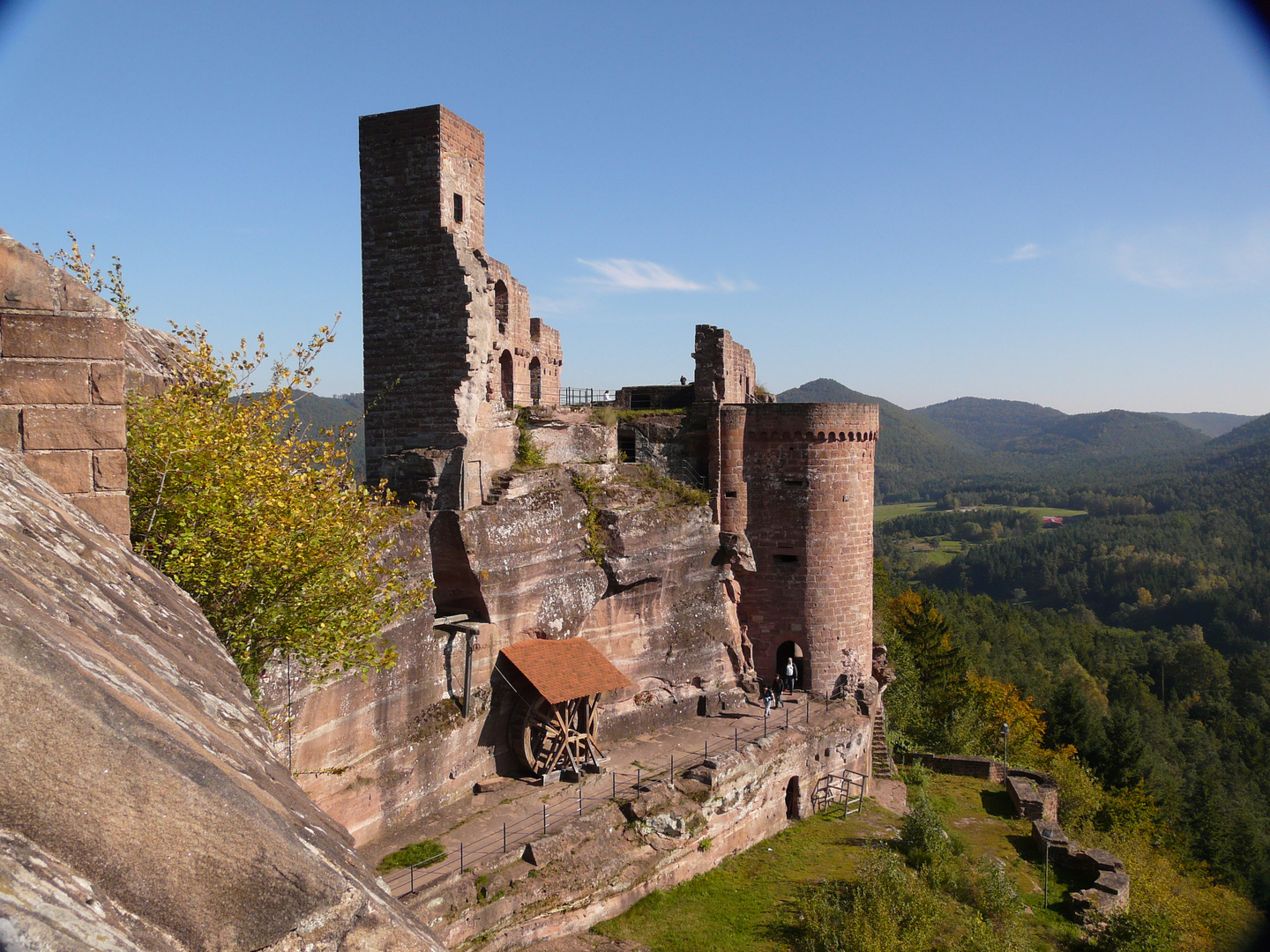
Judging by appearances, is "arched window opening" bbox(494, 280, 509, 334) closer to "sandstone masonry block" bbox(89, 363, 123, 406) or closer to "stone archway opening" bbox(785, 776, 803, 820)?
"stone archway opening" bbox(785, 776, 803, 820)

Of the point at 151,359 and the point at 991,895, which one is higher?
the point at 151,359

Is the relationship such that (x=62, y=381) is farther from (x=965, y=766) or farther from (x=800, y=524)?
(x=965, y=766)

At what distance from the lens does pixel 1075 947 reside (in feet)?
60.8

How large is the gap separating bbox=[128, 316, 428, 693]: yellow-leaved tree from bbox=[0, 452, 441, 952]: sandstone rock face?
5.74m

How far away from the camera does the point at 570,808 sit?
51.2 feet

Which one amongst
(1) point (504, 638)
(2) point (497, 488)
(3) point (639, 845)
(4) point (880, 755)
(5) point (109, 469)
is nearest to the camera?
(5) point (109, 469)

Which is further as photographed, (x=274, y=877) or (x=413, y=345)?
(x=413, y=345)

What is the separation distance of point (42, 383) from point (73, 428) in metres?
0.29

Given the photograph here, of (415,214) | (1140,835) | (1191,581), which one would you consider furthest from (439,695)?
(1191,581)

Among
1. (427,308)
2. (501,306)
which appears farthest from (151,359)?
(501,306)

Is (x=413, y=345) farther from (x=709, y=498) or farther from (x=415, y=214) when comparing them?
(x=709, y=498)

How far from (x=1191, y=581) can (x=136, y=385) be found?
131 metres

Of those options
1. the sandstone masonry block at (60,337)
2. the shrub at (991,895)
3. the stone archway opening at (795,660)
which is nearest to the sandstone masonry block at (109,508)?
the sandstone masonry block at (60,337)

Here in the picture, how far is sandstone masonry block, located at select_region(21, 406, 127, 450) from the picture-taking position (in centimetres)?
480
